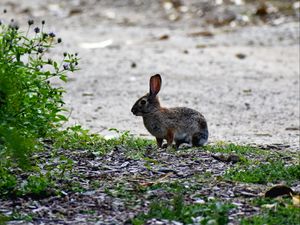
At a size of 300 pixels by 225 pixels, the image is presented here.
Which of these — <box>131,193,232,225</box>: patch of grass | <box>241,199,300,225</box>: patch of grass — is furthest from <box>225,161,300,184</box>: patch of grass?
<box>131,193,232,225</box>: patch of grass

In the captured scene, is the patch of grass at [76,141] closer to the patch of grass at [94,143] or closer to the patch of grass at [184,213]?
the patch of grass at [94,143]

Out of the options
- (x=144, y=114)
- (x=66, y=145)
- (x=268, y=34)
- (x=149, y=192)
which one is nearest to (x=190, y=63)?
(x=268, y=34)

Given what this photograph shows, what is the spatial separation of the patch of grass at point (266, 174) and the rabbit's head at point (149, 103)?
6.05ft

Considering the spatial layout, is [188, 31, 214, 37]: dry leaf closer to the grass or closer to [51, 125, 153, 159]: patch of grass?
[51, 125, 153, 159]: patch of grass

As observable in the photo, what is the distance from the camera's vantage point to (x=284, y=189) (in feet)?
22.5

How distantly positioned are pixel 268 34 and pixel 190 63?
9.13ft

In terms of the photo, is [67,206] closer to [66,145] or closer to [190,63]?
[66,145]

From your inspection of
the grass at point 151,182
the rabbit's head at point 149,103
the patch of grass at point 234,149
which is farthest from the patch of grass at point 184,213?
the rabbit's head at point 149,103

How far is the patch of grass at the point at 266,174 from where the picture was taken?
732cm

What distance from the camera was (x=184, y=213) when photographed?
6367 mm

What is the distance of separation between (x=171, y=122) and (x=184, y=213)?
2.92m

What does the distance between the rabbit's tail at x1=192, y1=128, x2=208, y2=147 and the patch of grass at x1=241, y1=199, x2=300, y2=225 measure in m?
2.63

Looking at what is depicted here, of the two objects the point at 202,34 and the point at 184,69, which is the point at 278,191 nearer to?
the point at 184,69

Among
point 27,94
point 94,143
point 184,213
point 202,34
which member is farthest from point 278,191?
point 202,34
